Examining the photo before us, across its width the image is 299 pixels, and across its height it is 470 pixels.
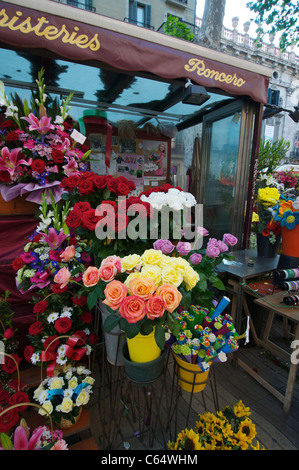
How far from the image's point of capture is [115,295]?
92 cm

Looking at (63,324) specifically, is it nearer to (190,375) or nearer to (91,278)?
(91,278)

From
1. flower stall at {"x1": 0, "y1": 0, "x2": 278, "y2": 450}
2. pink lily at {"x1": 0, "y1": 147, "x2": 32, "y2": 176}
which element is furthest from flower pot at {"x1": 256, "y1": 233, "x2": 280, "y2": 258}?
pink lily at {"x1": 0, "y1": 147, "x2": 32, "y2": 176}

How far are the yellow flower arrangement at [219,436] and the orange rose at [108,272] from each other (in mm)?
888

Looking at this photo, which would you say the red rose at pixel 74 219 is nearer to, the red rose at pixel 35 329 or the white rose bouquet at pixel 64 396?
the red rose at pixel 35 329

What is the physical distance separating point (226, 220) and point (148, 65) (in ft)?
6.93

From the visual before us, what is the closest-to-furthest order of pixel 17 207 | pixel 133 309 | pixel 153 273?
pixel 133 309 → pixel 153 273 → pixel 17 207

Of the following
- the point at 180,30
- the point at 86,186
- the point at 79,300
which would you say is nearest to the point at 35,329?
the point at 79,300

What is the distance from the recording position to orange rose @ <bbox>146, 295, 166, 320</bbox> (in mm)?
883

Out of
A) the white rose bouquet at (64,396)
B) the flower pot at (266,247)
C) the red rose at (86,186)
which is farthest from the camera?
the flower pot at (266,247)

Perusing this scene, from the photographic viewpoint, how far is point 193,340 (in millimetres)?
1181

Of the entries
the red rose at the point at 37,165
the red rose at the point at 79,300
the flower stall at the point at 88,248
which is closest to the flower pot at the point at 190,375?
the flower stall at the point at 88,248

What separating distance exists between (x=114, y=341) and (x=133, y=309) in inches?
24.2

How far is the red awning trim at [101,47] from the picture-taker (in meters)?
1.50
